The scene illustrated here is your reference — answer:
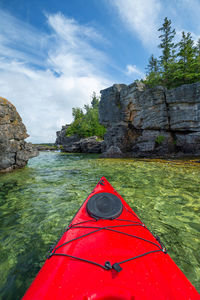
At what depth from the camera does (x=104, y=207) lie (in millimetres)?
2748

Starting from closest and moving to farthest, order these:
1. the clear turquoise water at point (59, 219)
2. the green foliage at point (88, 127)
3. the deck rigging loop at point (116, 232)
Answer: the deck rigging loop at point (116, 232)
the clear turquoise water at point (59, 219)
the green foliage at point (88, 127)

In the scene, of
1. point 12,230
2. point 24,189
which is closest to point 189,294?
point 12,230

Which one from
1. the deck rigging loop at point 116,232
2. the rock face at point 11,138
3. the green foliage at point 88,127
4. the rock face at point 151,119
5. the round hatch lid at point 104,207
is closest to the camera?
the deck rigging loop at point 116,232

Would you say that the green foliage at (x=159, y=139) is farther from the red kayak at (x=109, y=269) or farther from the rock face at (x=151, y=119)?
the red kayak at (x=109, y=269)

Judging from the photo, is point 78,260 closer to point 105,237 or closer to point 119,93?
point 105,237

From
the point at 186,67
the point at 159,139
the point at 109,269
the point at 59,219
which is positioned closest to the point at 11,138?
the point at 59,219

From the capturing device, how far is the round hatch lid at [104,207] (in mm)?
2525

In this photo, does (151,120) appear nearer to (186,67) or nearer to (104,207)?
(186,67)

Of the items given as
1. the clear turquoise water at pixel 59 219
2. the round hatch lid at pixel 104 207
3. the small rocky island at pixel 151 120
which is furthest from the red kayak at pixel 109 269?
the small rocky island at pixel 151 120

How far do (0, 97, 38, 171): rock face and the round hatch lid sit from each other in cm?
930

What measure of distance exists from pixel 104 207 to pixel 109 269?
1315 mm

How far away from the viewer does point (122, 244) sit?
1869mm

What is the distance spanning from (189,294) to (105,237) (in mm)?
1117

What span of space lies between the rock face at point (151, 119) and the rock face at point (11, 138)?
12.3 m
